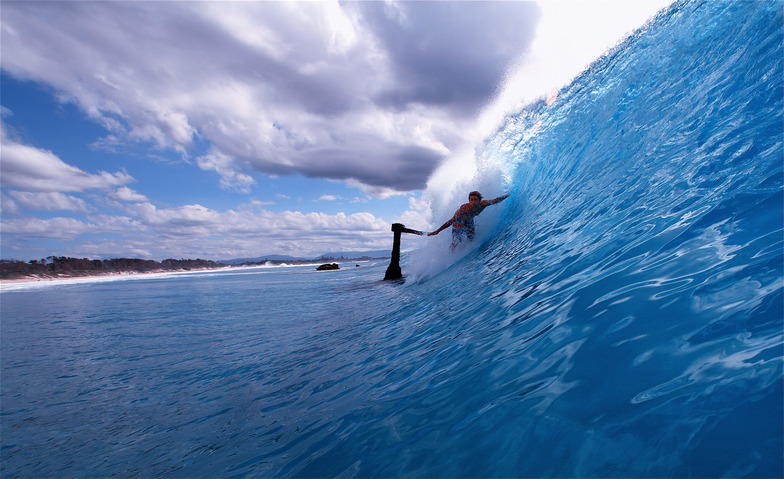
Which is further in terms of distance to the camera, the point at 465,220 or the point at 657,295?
the point at 465,220

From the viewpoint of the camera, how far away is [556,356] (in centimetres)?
262

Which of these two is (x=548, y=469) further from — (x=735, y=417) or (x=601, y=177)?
(x=601, y=177)

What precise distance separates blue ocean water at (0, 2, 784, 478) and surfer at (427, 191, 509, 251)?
2832mm

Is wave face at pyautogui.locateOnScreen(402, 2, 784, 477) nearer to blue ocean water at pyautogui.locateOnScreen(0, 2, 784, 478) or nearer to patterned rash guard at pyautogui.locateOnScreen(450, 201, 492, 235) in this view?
blue ocean water at pyautogui.locateOnScreen(0, 2, 784, 478)

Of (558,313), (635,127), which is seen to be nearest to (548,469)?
(558,313)

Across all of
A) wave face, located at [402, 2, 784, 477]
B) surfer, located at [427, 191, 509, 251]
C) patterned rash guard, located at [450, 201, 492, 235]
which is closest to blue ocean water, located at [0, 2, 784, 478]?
wave face, located at [402, 2, 784, 477]

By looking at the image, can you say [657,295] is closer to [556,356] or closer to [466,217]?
[556,356]

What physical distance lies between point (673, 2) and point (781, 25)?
555 centimetres

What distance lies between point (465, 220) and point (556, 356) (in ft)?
28.7

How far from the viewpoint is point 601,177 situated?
6.50 meters

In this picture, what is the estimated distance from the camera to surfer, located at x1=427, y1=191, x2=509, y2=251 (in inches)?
421

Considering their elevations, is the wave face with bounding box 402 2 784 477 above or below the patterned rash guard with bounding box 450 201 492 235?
below

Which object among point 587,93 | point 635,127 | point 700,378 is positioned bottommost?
point 700,378

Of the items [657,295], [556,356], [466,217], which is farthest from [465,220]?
[556,356]
